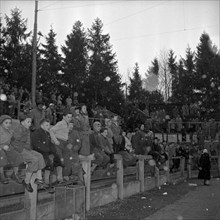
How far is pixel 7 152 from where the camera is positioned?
21.0 ft

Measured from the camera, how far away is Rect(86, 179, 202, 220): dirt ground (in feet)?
27.7

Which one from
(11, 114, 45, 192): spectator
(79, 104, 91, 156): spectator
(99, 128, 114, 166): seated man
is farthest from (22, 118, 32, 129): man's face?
(99, 128, 114, 166): seated man

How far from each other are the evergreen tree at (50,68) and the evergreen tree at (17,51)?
2.21 m

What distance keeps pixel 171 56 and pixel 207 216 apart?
5253 cm

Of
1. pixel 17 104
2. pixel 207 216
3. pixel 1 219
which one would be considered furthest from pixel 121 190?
pixel 17 104

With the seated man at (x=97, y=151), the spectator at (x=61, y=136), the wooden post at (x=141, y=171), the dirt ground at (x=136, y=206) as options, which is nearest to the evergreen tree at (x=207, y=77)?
the wooden post at (x=141, y=171)

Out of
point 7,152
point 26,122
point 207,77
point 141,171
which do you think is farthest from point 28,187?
point 207,77

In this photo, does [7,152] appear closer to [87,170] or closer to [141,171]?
[87,170]

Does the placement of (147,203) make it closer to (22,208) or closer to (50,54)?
(22,208)

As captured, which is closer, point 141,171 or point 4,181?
point 4,181

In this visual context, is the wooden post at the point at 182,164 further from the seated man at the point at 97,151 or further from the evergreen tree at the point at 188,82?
the evergreen tree at the point at 188,82

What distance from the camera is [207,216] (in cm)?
898

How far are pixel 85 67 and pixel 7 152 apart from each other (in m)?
31.1

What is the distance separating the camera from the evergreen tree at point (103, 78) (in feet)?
115
